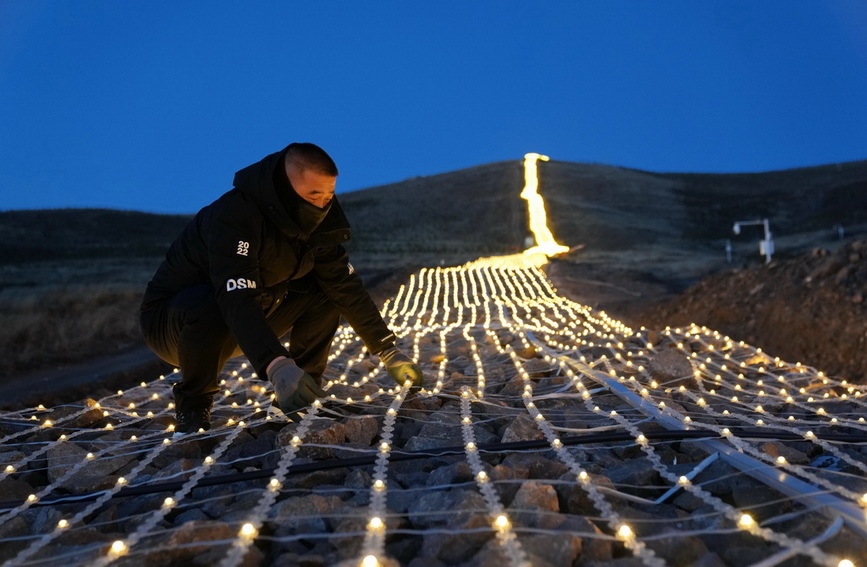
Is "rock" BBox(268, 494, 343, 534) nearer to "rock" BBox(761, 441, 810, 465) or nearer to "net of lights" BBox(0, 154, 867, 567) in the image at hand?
"net of lights" BBox(0, 154, 867, 567)

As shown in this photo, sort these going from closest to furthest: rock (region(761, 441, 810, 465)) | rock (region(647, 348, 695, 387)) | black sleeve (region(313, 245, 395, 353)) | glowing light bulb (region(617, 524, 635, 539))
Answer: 1. glowing light bulb (region(617, 524, 635, 539))
2. rock (region(761, 441, 810, 465))
3. black sleeve (region(313, 245, 395, 353))
4. rock (region(647, 348, 695, 387))

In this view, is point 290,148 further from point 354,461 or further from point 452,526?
point 452,526

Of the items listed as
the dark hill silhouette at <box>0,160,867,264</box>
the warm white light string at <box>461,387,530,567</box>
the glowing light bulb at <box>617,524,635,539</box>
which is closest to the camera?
the warm white light string at <box>461,387,530,567</box>

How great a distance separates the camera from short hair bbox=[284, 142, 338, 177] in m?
2.90

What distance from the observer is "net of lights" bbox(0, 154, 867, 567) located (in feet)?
6.15

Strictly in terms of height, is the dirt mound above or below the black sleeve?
below

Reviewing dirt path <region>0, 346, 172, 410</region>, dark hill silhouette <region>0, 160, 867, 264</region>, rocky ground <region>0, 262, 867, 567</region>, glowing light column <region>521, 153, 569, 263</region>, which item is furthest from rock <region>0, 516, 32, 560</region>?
dark hill silhouette <region>0, 160, 867, 264</region>

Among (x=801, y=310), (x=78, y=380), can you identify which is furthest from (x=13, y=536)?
(x=801, y=310)

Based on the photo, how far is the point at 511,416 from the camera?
317cm

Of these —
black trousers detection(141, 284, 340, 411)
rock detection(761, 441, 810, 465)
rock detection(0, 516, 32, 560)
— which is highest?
black trousers detection(141, 284, 340, 411)

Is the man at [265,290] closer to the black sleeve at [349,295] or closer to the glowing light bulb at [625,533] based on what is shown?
the black sleeve at [349,295]

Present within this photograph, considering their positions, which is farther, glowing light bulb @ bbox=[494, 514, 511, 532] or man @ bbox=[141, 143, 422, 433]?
man @ bbox=[141, 143, 422, 433]

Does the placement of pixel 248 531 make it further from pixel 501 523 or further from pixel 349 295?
pixel 349 295

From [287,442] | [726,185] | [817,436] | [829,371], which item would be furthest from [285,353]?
[726,185]
